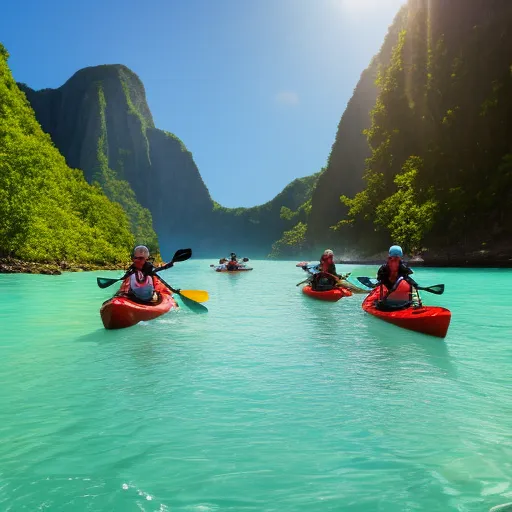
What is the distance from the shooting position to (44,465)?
3.30m

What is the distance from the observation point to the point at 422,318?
325 inches

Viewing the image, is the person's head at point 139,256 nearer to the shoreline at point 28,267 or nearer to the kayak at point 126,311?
the kayak at point 126,311

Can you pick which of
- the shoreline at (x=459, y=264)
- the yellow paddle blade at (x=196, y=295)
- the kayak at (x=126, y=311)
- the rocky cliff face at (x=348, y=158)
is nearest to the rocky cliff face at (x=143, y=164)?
the rocky cliff face at (x=348, y=158)

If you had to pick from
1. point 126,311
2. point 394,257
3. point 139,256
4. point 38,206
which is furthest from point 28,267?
point 394,257

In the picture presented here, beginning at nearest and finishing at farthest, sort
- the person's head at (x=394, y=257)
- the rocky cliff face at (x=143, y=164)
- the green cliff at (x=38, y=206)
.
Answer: the person's head at (x=394, y=257), the green cliff at (x=38, y=206), the rocky cliff face at (x=143, y=164)

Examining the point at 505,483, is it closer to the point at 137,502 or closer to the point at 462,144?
the point at 137,502

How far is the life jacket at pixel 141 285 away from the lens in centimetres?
973

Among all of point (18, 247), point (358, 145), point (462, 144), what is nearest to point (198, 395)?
point (18, 247)

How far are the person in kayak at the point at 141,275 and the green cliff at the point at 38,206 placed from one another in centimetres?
2057

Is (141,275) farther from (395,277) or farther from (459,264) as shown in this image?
(459,264)

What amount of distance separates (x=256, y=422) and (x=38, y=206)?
30.4m

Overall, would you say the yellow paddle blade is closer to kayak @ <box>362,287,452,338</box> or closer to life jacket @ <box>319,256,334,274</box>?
life jacket @ <box>319,256,334,274</box>

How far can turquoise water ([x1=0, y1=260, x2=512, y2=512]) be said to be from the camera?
295 cm

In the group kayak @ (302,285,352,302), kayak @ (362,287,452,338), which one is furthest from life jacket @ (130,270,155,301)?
kayak @ (302,285,352,302)
